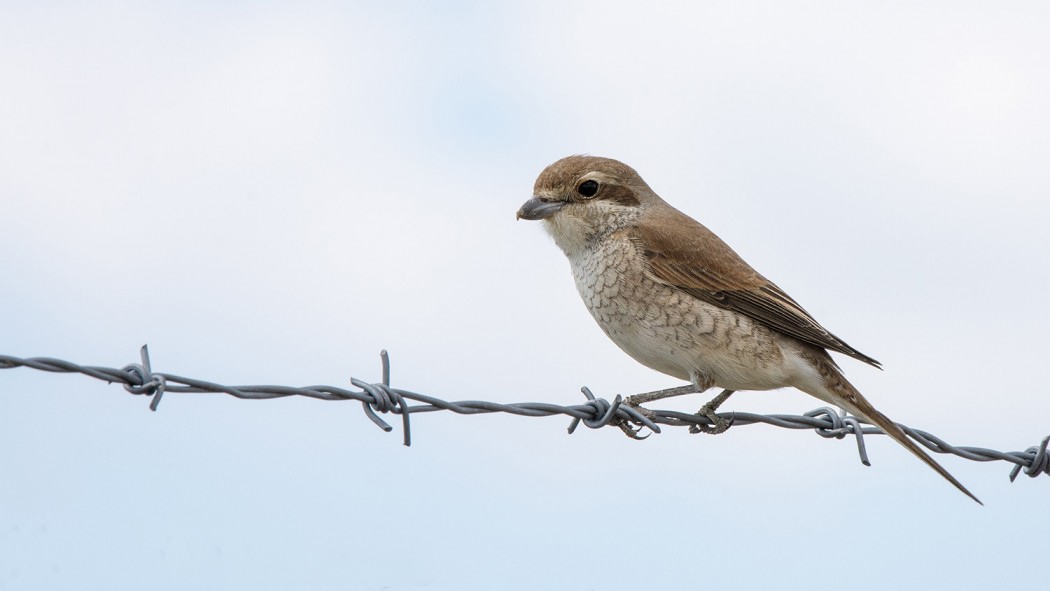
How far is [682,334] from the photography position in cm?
547

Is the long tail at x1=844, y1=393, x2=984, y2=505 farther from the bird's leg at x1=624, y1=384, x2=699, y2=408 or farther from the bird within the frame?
the bird's leg at x1=624, y1=384, x2=699, y2=408

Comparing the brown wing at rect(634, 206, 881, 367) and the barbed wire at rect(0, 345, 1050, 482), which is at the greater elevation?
the brown wing at rect(634, 206, 881, 367)

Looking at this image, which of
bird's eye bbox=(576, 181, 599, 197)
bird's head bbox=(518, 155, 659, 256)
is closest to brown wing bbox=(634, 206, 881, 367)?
bird's head bbox=(518, 155, 659, 256)

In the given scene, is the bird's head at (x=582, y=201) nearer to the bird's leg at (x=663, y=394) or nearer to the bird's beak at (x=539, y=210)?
the bird's beak at (x=539, y=210)

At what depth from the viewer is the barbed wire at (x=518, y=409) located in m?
3.34

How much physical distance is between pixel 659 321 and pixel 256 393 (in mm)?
2414

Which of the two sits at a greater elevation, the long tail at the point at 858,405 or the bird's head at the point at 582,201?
the bird's head at the point at 582,201

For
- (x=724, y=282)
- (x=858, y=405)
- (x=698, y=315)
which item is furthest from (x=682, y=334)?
(x=858, y=405)

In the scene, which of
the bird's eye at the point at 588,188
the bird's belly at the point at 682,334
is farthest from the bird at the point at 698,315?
the bird's eye at the point at 588,188

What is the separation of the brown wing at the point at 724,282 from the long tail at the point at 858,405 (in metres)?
0.18

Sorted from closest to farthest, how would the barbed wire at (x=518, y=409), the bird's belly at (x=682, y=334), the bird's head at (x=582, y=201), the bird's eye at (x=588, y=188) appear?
1. the barbed wire at (x=518, y=409)
2. the bird's belly at (x=682, y=334)
3. the bird's head at (x=582, y=201)
4. the bird's eye at (x=588, y=188)

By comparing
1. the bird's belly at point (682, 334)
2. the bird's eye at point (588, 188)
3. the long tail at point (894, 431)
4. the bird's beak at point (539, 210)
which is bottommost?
the long tail at point (894, 431)

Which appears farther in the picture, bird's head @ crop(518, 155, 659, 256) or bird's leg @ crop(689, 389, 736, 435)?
bird's head @ crop(518, 155, 659, 256)

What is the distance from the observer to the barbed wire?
334 cm
